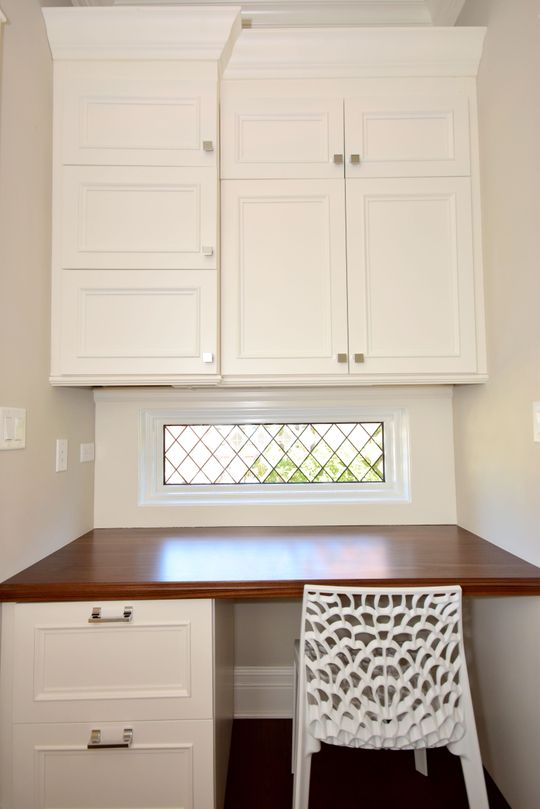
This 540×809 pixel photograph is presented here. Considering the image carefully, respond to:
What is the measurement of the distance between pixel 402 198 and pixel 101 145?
1.05 m

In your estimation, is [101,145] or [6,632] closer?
[6,632]

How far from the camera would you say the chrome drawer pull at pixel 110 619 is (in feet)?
4.01

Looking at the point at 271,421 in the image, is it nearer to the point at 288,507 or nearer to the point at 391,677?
the point at 288,507

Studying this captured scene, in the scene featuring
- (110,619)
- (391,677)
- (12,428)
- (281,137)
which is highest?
(281,137)

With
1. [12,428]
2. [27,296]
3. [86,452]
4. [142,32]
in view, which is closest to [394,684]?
[12,428]

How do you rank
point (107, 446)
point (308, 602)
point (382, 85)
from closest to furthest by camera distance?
1. point (308, 602)
2. point (382, 85)
3. point (107, 446)

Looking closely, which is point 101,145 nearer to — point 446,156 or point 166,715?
point 446,156

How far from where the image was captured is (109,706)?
122cm

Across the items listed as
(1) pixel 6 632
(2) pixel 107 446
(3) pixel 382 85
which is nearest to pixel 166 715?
(1) pixel 6 632

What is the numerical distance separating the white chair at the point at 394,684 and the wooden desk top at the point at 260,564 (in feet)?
0.38

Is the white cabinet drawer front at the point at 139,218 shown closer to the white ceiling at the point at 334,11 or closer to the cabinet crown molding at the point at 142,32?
the cabinet crown molding at the point at 142,32

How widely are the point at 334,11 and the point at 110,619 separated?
241cm

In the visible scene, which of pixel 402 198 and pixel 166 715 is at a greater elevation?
pixel 402 198

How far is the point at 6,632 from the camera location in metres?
1.23
